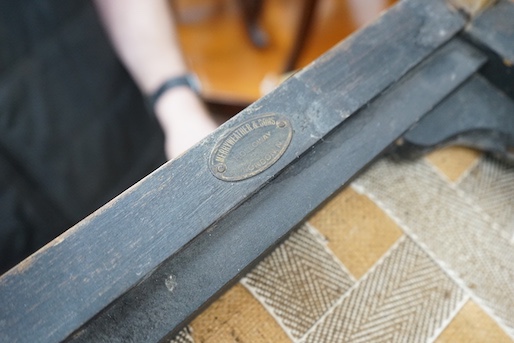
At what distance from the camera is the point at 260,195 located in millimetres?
359

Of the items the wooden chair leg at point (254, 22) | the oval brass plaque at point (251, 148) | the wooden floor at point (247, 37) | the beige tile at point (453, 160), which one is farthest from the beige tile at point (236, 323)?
the wooden chair leg at point (254, 22)

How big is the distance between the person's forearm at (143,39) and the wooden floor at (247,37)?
30.0 inches

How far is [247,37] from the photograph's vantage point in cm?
164

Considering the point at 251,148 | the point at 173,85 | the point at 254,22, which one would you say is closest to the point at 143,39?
the point at 173,85

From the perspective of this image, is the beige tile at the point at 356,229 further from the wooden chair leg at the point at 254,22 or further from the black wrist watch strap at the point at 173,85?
the wooden chair leg at the point at 254,22

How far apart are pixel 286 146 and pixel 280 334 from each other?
0.48 feet

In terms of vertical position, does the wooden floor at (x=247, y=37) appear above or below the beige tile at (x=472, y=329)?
above

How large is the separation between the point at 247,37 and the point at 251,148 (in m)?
1.35

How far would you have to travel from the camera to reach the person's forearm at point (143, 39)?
721mm

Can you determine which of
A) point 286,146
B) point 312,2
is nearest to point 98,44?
point 286,146

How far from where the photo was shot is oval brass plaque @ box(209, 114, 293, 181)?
35cm

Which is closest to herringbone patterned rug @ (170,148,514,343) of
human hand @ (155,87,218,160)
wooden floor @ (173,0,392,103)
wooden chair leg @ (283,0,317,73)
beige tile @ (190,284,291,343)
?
beige tile @ (190,284,291,343)

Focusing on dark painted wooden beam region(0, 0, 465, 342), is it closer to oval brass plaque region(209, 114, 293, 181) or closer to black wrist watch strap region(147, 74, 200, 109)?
oval brass plaque region(209, 114, 293, 181)

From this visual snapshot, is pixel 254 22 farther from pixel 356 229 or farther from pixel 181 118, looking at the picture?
pixel 356 229
